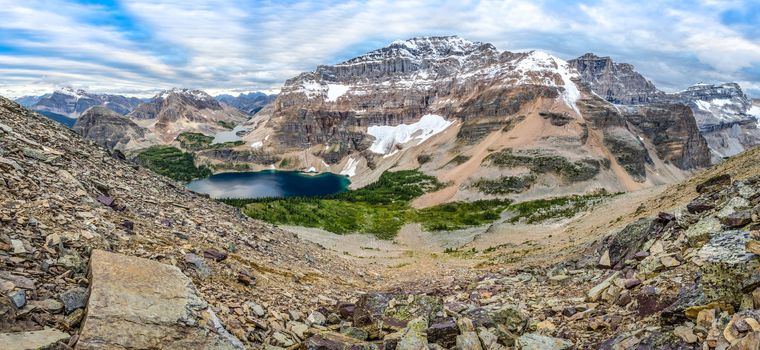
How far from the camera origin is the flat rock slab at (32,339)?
881 centimetres

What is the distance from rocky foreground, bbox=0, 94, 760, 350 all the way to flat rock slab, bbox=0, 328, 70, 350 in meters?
0.03

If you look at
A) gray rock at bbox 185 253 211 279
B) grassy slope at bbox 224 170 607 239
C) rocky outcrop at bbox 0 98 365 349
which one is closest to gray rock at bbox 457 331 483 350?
rocky outcrop at bbox 0 98 365 349

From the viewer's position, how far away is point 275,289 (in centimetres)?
1798

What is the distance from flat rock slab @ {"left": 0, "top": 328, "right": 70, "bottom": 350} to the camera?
8.81m

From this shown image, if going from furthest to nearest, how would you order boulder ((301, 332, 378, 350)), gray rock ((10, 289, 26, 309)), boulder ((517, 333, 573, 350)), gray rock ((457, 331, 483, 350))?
boulder ((301, 332, 378, 350)) < gray rock ((457, 331, 483, 350)) < boulder ((517, 333, 573, 350)) < gray rock ((10, 289, 26, 309))

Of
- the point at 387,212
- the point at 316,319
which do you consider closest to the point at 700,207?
the point at 316,319

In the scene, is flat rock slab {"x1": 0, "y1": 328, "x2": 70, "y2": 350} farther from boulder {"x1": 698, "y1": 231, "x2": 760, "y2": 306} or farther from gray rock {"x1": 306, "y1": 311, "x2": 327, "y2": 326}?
boulder {"x1": 698, "y1": 231, "x2": 760, "y2": 306}

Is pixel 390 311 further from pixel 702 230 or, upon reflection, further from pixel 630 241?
pixel 630 241

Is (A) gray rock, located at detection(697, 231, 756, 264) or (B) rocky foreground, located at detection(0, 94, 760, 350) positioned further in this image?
(A) gray rock, located at detection(697, 231, 756, 264)

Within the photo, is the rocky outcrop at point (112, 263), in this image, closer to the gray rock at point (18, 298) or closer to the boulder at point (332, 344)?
the gray rock at point (18, 298)

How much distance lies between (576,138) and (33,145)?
208 m

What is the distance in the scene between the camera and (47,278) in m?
11.4

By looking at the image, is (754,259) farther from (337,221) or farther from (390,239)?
(337,221)

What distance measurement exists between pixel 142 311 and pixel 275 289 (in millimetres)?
7464
